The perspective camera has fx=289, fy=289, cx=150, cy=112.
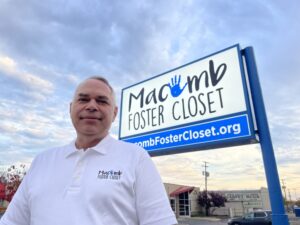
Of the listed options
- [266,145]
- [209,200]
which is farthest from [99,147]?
[209,200]

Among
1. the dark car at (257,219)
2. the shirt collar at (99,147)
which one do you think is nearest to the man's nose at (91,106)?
the shirt collar at (99,147)

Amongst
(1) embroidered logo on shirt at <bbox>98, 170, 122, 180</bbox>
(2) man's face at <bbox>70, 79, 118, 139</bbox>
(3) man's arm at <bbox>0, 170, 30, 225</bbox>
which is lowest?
(3) man's arm at <bbox>0, 170, 30, 225</bbox>

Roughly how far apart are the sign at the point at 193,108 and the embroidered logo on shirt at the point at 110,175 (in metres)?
3.18

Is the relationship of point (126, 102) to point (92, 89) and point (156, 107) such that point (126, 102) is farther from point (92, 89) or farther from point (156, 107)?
point (92, 89)

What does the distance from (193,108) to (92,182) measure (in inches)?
160

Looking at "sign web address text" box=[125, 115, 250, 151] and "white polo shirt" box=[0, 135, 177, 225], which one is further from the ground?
"sign web address text" box=[125, 115, 250, 151]

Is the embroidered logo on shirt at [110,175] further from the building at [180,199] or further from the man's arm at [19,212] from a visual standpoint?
the building at [180,199]

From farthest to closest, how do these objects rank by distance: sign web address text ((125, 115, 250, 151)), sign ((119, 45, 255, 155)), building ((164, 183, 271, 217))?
building ((164, 183, 271, 217)) < sign ((119, 45, 255, 155)) < sign web address text ((125, 115, 250, 151))

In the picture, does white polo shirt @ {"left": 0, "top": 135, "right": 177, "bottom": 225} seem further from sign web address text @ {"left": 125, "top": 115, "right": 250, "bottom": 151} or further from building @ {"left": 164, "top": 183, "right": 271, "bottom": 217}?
building @ {"left": 164, "top": 183, "right": 271, "bottom": 217}

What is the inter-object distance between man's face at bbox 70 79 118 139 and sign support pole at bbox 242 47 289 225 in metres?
2.70

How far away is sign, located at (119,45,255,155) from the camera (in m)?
4.71

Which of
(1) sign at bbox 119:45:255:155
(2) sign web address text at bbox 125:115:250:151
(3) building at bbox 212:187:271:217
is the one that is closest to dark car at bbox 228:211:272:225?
(1) sign at bbox 119:45:255:155

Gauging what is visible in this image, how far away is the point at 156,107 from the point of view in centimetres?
621

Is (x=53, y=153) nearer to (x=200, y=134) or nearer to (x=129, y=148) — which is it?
(x=129, y=148)
